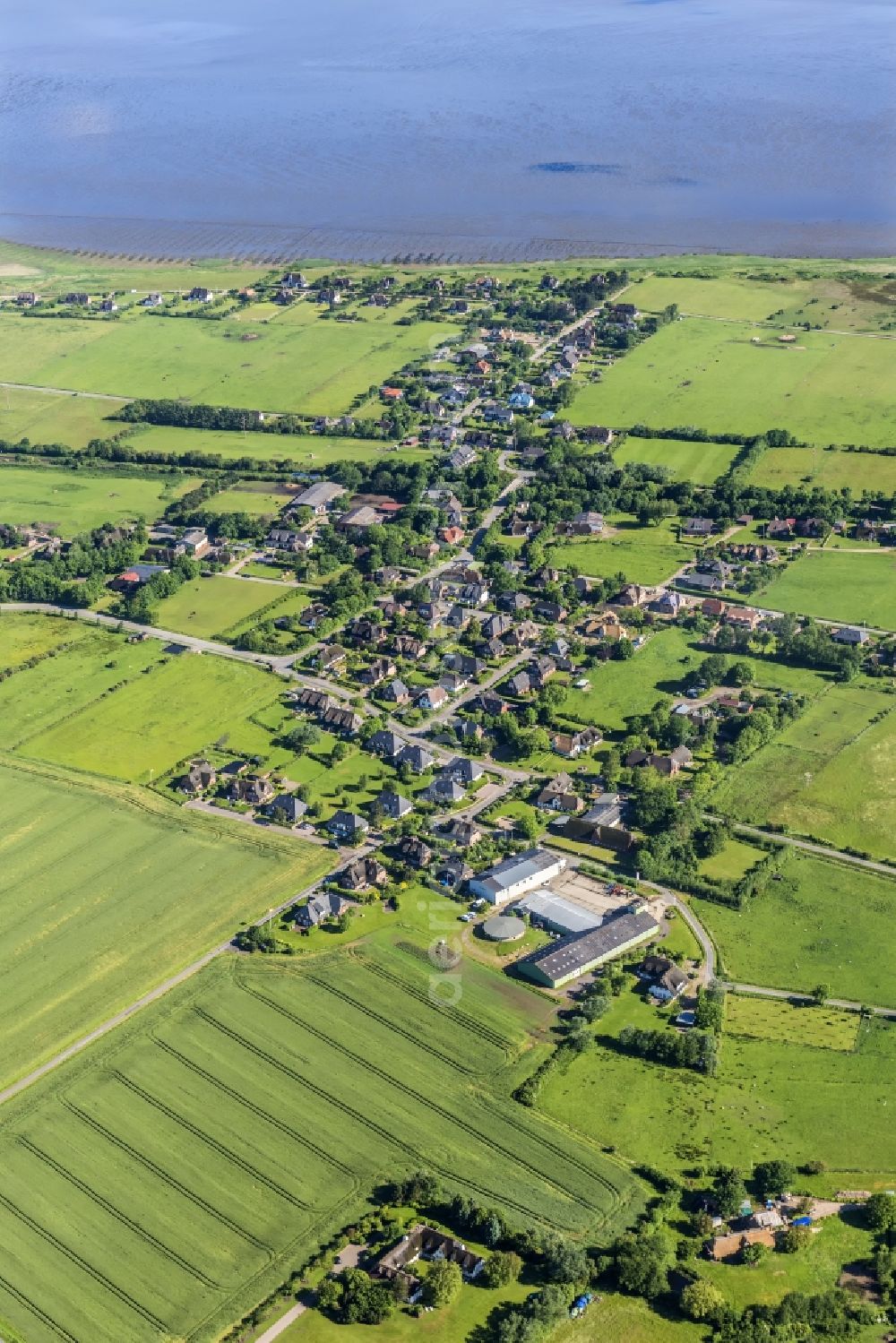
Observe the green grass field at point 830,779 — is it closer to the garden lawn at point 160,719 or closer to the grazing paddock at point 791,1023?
the grazing paddock at point 791,1023

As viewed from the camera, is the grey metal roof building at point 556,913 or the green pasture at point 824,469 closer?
the grey metal roof building at point 556,913

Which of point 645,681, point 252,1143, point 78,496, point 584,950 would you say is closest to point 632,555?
point 645,681

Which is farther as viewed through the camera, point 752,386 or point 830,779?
point 752,386

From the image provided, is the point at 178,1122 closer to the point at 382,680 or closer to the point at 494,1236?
the point at 494,1236

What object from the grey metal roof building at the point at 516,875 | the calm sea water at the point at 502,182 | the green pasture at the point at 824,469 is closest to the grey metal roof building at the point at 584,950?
the grey metal roof building at the point at 516,875

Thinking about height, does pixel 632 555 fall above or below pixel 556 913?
above

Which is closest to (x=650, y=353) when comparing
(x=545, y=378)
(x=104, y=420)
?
(x=545, y=378)

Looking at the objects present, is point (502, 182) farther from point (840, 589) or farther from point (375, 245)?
point (840, 589)
